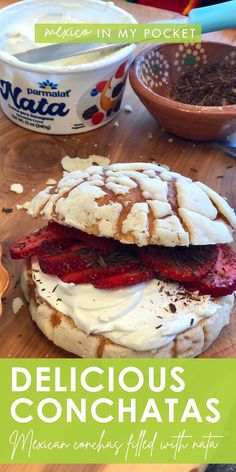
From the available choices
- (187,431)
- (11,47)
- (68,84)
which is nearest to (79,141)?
(68,84)

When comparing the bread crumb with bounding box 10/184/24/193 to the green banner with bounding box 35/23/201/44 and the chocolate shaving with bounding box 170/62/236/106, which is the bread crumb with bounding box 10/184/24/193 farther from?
the chocolate shaving with bounding box 170/62/236/106

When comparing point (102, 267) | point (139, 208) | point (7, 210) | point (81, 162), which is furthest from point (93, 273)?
point (81, 162)

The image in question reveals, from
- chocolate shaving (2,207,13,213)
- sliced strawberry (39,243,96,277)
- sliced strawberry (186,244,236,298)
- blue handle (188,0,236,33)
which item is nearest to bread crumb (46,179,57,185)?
chocolate shaving (2,207,13,213)

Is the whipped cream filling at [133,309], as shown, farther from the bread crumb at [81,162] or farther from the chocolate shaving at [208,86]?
the chocolate shaving at [208,86]

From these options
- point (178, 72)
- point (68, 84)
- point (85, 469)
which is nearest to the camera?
point (85, 469)

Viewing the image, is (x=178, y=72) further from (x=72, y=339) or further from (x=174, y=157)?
(x=72, y=339)

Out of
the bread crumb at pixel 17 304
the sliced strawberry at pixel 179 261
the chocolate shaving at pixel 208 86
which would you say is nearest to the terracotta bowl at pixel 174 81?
the chocolate shaving at pixel 208 86
